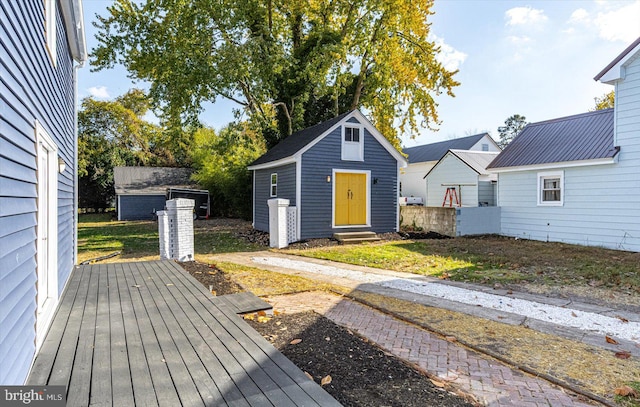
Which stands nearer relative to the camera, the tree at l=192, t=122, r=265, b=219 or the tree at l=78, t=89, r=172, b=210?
the tree at l=192, t=122, r=265, b=219

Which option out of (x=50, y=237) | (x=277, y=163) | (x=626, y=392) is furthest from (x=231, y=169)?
(x=626, y=392)

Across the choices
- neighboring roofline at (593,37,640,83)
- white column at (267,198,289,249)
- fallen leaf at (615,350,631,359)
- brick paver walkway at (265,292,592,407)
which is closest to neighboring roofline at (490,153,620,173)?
neighboring roofline at (593,37,640,83)

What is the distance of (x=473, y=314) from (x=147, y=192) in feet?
83.7

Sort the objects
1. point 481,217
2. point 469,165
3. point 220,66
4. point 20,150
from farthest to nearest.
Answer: point 469,165
point 220,66
point 481,217
point 20,150

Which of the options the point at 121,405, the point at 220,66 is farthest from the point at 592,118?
the point at 121,405

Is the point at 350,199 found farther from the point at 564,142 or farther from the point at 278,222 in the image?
the point at 564,142

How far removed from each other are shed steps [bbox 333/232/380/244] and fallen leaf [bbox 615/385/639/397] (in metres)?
9.50

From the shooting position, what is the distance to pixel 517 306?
5168 millimetres

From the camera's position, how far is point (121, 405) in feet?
6.91

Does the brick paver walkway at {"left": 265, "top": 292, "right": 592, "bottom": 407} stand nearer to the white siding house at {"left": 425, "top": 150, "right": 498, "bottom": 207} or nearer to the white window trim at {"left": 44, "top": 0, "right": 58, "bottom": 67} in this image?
the white window trim at {"left": 44, "top": 0, "right": 58, "bottom": 67}

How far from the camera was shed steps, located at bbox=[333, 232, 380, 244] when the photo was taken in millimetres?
12242

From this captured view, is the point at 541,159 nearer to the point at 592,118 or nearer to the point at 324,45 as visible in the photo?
the point at 592,118

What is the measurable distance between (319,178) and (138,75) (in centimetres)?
1242

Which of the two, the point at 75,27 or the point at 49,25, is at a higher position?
the point at 75,27
